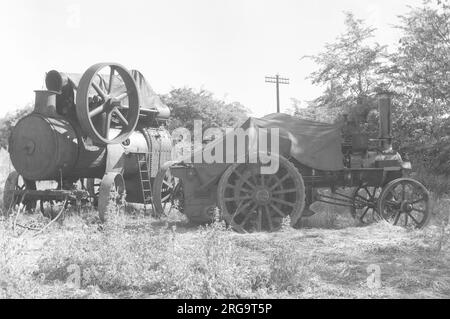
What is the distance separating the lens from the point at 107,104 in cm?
966

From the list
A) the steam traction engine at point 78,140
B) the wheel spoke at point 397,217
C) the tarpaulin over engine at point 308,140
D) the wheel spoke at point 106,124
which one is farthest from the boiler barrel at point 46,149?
the wheel spoke at point 397,217

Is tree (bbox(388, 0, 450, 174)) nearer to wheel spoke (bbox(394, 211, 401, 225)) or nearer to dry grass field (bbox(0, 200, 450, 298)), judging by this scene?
wheel spoke (bbox(394, 211, 401, 225))

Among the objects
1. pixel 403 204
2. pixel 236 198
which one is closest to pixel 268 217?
pixel 236 198

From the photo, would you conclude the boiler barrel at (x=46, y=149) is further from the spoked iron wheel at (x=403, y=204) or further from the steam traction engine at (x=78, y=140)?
the spoked iron wheel at (x=403, y=204)

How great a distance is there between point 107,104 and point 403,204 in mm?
5890

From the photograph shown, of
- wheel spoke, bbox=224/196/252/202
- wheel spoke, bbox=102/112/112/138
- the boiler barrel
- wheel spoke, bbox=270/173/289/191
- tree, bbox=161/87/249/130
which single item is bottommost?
wheel spoke, bbox=224/196/252/202

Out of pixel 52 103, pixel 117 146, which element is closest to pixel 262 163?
pixel 117 146

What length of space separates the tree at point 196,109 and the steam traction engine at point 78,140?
2125cm

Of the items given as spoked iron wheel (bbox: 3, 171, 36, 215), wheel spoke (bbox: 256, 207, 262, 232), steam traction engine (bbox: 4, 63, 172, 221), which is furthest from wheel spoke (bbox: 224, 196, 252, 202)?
Result: spoked iron wheel (bbox: 3, 171, 36, 215)

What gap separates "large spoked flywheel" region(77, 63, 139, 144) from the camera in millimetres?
8883

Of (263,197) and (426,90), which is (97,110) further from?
(426,90)

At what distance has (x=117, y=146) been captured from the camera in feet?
34.0

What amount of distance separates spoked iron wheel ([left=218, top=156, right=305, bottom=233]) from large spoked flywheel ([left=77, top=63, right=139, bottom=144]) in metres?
2.70

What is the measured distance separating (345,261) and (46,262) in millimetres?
3461
